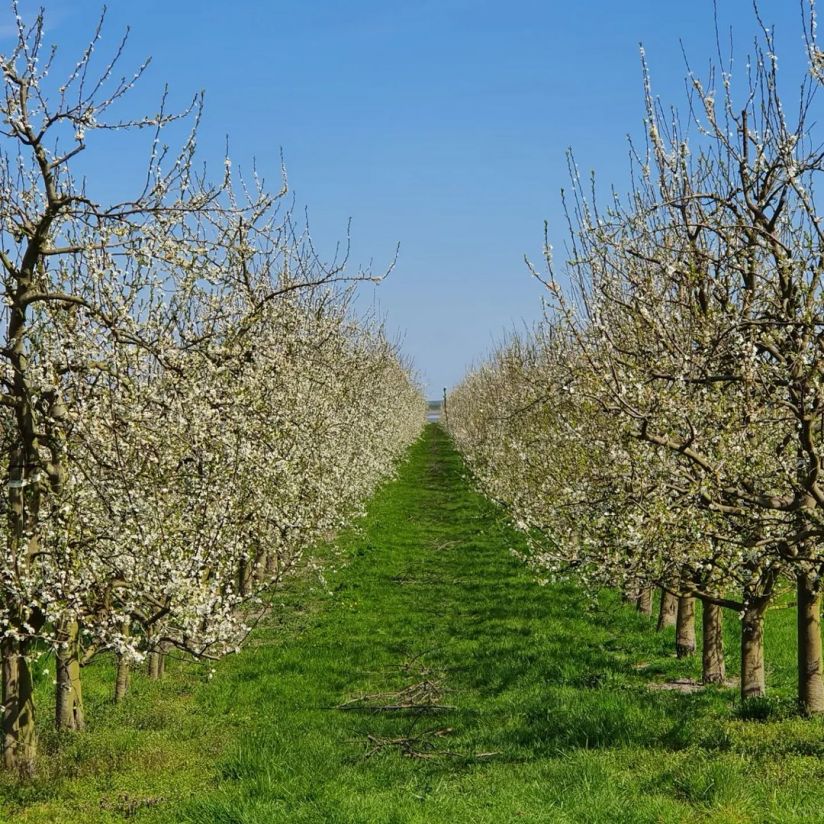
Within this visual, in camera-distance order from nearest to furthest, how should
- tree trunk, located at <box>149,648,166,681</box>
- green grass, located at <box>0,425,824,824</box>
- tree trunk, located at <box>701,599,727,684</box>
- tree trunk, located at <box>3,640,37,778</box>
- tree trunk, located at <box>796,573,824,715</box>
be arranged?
green grass, located at <box>0,425,824,824</box> → tree trunk, located at <box>3,640,37,778</box> → tree trunk, located at <box>796,573,824,715</box> → tree trunk, located at <box>701,599,727,684</box> → tree trunk, located at <box>149,648,166,681</box>

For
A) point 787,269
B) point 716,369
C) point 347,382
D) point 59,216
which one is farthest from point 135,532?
point 347,382

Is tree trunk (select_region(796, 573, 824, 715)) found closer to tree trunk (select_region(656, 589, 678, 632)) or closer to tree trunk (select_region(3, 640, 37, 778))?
tree trunk (select_region(656, 589, 678, 632))

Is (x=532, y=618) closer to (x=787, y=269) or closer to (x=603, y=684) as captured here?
(x=603, y=684)

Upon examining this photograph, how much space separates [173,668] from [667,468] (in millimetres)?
10273

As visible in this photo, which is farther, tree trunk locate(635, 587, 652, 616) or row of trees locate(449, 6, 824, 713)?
tree trunk locate(635, 587, 652, 616)

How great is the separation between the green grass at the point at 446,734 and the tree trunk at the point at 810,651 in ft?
1.11

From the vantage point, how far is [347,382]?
28.5 m

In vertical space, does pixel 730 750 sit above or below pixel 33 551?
below

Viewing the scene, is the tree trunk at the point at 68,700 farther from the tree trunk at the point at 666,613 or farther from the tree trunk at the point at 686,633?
the tree trunk at the point at 666,613

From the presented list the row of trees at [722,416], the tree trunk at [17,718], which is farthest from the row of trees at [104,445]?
Answer: the row of trees at [722,416]

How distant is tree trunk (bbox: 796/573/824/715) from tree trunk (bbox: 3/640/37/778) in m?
9.76

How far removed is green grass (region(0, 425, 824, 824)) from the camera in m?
8.52

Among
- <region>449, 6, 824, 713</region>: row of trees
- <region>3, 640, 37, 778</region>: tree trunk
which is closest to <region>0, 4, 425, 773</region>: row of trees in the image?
<region>3, 640, 37, 778</region>: tree trunk

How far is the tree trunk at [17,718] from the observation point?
395 inches
